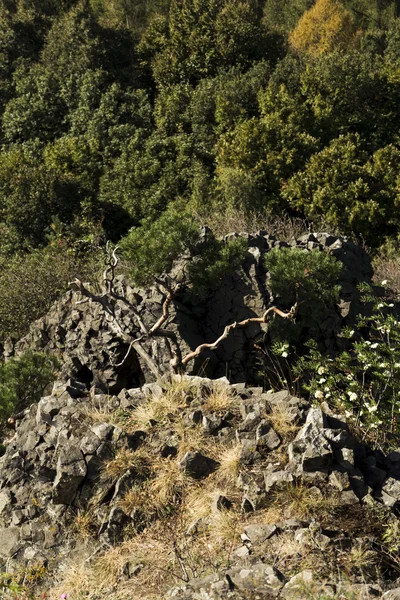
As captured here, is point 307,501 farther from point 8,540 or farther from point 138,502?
point 8,540

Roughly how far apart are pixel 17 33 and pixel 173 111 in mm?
9027

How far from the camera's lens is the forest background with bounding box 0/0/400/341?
1792 centimetres

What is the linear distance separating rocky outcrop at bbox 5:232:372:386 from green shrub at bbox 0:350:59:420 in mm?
929

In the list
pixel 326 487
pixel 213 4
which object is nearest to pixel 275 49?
pixel 213 4

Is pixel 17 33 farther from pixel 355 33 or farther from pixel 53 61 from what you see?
pixel 355 33

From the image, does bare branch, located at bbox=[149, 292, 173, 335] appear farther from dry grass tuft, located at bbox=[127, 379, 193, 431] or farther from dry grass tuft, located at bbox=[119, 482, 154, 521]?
dry grass tuft, located at bbox=[119, 482, 154, 521]

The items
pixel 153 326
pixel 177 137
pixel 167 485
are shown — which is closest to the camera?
pixel 167 485

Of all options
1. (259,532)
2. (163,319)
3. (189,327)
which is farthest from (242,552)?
(189,327)

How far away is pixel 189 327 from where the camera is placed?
10.4m

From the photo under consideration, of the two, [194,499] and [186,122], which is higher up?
[194,499]

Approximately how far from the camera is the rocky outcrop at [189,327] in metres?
10.2

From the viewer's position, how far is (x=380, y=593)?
13.5ft

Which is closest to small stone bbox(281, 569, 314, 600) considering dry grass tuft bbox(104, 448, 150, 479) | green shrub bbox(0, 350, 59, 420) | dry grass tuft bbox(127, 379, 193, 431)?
dry grass tuft bbox(104, 448, 150, 479)

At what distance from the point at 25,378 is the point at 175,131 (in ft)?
52.6
